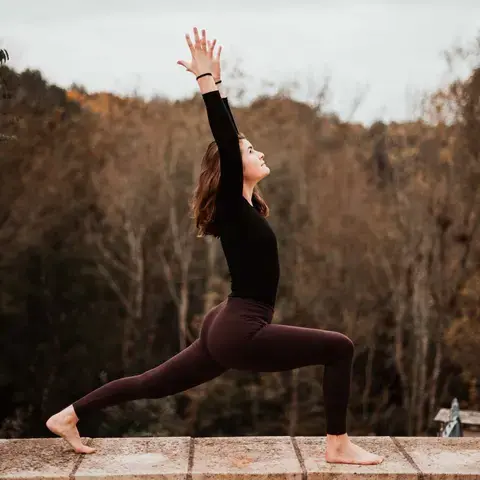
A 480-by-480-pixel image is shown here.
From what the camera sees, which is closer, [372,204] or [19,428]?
[19,428]

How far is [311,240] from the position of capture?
2742 centimetres

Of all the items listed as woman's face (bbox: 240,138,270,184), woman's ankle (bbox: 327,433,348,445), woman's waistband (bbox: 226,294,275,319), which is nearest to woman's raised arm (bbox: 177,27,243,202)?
woman's face (bbox: 240,138,270,184)

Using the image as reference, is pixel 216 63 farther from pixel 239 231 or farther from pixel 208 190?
pixel 239 231

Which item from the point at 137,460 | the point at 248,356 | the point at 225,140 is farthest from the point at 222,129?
the point at 137,460

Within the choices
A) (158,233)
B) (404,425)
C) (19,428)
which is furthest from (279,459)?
(158,233)

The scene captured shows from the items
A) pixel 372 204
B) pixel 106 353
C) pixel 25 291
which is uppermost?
pixel 372 204

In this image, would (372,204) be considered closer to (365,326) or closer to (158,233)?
(365,326)

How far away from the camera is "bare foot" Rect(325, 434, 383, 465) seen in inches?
169

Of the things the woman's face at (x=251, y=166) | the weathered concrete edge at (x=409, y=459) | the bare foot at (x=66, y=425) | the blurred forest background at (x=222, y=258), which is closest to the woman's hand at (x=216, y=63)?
the woman's face at (x=251, y=166)

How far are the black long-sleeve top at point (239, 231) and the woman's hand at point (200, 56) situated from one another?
15 cm

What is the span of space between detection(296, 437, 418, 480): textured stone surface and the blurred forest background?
1860 centimetres

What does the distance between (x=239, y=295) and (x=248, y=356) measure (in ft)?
0.94

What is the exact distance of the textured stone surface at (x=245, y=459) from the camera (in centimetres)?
414

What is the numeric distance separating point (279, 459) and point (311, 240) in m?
23.1
